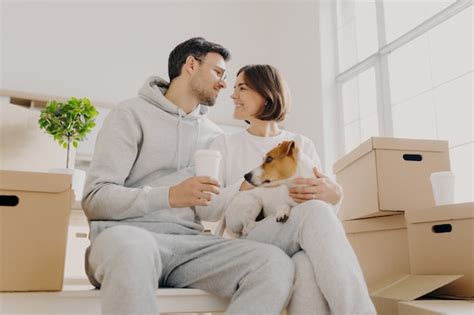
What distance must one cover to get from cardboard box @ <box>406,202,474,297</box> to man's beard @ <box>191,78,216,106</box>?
80 centimetres

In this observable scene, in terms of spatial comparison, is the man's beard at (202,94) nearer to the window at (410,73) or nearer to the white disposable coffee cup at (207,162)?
the white disposable coffee cup at (207,162)

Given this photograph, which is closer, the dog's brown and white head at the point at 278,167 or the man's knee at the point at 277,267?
the man's knee at the point at 277,267

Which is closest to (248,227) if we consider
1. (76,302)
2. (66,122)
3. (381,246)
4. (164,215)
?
(164,215)

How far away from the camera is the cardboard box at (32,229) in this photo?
1059 mm

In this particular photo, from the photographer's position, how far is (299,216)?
114 centimetres

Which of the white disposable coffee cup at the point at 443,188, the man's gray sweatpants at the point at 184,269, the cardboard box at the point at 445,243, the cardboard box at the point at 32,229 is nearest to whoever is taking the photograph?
the man's gray sweatpants at the point at 184,269

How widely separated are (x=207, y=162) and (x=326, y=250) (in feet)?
1.12

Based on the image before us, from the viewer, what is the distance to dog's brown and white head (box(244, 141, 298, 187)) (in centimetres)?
133

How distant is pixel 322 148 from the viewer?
299 cm

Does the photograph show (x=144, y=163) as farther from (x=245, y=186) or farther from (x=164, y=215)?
(x=245, y=186)

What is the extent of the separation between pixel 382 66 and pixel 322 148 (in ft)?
2.06

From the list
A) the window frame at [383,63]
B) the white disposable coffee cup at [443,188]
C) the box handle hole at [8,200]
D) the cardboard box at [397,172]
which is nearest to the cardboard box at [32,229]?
the box handle hole at [8,200]

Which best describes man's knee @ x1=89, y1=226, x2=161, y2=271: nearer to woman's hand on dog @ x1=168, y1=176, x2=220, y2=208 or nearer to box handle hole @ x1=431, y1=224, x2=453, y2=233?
woman's hand on dog @ x1=168, y1=176, x2=220, y2=208

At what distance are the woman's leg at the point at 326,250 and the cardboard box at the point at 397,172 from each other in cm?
61
